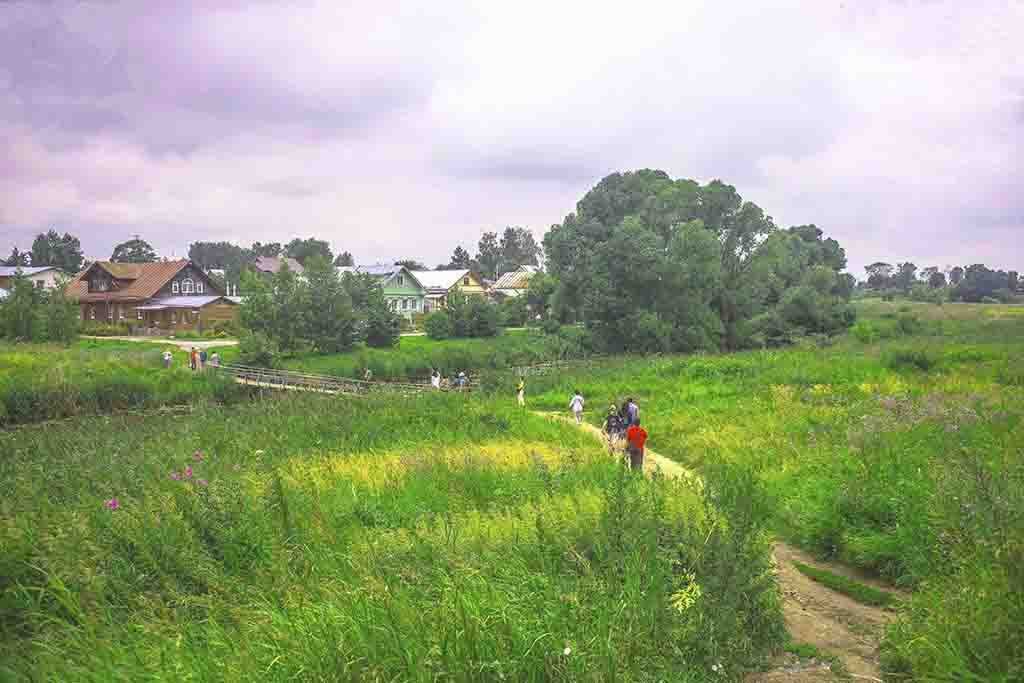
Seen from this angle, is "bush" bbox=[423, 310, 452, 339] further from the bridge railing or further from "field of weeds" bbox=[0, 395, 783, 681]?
"field of weeds" bbox=[0, 395, 783, 681]

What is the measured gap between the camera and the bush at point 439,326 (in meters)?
56.3

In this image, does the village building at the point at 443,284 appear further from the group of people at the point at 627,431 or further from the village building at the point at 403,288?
the group of people at the point at 627,431

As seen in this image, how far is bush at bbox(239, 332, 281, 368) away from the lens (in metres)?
39.4

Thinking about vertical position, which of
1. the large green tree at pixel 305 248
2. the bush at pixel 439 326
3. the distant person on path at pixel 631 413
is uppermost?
the large green tree at pixel 305 248

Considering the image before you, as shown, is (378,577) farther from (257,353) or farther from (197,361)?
(257,353)

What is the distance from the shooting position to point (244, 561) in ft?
24.1

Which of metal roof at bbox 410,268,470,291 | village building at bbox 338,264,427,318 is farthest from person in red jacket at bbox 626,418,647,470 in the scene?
metal roof at bbox 410,268,470,291

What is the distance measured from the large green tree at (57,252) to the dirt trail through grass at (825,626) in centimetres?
11649

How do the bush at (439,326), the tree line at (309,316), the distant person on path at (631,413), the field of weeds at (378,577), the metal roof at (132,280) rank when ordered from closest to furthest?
1. the field of weeds at (378,577)
2. the distant person on path at (631,413)
3. the tree line at (309,316)
4. the bush at (439,326)
5. the metal roof at (132,280)

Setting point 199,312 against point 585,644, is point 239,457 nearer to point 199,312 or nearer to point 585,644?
point 585,644

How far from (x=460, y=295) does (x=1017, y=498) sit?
173 ft

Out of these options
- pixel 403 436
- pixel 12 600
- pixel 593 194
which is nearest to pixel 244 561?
pixel 12 600

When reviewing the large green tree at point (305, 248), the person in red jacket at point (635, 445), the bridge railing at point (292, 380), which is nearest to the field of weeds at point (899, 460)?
the person in red jacket at point (635, 445)

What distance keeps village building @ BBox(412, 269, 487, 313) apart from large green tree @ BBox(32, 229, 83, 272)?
5786 cm
